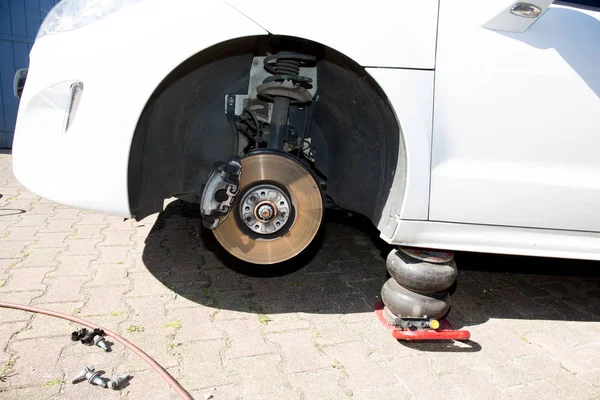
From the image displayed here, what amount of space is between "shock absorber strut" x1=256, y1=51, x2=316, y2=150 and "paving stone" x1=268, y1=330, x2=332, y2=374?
0.86 metres

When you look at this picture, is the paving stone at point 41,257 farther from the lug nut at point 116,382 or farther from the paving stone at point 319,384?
the paving stone at point 319,384

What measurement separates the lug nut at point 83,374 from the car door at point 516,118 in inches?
56.5

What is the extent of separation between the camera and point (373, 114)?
2.15 metres

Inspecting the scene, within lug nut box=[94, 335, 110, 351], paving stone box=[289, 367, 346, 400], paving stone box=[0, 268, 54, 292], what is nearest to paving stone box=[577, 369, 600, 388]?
paving stone box=[289, 367, 346, 400]

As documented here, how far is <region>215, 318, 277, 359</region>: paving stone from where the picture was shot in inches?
78.4

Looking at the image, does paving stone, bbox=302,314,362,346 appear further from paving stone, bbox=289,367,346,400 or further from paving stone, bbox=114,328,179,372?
paving stone, bbox=114,328,179,372

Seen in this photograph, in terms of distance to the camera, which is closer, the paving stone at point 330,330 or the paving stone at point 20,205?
the paving stone at point 330,330

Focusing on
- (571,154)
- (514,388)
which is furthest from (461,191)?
(514,388)

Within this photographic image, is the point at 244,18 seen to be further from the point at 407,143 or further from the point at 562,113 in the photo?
the point at 562,113

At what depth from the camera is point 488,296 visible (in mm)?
2701

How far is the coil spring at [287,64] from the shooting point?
2.07m

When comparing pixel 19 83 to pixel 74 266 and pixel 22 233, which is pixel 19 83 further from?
pixel 22 233

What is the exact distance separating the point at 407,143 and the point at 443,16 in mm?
482

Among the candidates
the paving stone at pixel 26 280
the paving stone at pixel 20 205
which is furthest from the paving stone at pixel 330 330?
the paving stone at pixel 20 205
